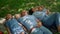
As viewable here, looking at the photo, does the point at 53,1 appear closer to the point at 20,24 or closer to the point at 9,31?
the point at 20,24

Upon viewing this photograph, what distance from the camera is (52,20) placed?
3.31 m

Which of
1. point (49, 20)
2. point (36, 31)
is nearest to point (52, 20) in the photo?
point (49, 20)

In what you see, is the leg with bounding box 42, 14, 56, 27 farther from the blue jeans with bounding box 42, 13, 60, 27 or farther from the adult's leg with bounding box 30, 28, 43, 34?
the adult's leg with bounding box 30, 28, 43, 34

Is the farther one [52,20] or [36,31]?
[52,20]

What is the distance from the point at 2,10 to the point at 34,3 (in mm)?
754

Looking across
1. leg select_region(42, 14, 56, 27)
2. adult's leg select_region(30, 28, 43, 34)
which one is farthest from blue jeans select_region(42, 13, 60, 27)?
adult's leg select_region(30, 28, 43, 34)

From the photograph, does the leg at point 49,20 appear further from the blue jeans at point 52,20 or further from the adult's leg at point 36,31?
the adult's leg at point 36,31

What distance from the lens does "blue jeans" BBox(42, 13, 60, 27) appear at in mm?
3206

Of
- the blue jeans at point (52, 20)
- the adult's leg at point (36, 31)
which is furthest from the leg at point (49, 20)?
the adult's leg at point (36, 31)

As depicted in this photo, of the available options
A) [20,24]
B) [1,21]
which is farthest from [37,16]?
[1,21]

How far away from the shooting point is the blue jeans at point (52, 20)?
3.21m

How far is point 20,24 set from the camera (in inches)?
129

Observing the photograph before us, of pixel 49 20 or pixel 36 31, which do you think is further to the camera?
pixel 49 20

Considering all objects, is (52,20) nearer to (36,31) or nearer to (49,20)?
(49,20)
